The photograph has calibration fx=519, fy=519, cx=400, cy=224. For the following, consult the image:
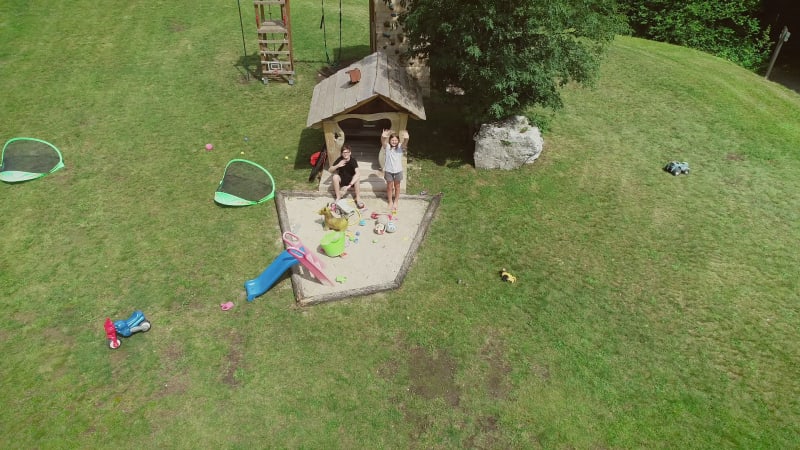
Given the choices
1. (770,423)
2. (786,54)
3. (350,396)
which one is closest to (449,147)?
(350,396)

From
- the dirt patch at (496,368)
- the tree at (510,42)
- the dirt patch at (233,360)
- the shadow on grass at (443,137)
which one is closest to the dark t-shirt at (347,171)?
the shadow on grass at (443,137)

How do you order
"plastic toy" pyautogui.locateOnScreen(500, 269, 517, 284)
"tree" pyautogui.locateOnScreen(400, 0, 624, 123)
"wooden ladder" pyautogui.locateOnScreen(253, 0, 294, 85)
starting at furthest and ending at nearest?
"wooden ladder" pyautogui.locateOnScreen(253, 0, 294, 85)
"tree" pyautogui.locateOnScreen(400, 0, 624, 123)
"plastic toy" pyautogui.locateOnScreen(500, 269, 517, 284)

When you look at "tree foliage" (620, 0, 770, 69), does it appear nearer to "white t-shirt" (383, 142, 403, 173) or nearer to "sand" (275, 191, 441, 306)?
"white t-shirt" (383, 142, 403, 173)

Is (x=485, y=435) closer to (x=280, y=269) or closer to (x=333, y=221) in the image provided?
(x=280, y=269)

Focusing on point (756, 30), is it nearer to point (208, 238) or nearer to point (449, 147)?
point (449, 147)

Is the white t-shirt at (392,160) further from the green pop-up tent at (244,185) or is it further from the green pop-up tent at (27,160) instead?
the green pop-up tent at (27,160)

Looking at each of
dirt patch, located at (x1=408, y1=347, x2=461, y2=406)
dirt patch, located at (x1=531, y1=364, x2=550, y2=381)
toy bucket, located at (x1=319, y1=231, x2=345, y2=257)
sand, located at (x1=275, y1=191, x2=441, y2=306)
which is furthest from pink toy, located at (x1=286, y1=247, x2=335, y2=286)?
dirt patch, located at (x1=531, y1=364, x2=550, y2=381)
